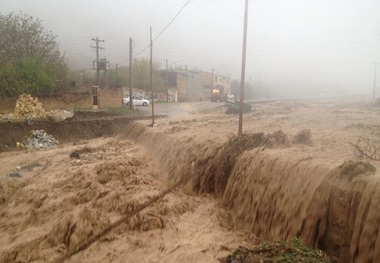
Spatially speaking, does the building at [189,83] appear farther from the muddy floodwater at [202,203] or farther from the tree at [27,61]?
the muddy floodwater at [202,203]

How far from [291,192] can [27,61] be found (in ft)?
98.3

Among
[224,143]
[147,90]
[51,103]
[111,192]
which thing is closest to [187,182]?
[224,143]

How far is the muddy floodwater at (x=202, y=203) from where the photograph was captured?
15.8 ft

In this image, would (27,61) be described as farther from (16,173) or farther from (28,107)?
(16,173)

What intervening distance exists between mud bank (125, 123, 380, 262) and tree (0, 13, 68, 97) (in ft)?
79.9

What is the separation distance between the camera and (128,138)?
18.8 metres

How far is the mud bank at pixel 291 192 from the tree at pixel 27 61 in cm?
2436

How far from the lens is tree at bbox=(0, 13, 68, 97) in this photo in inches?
1069

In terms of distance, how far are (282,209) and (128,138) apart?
1434cm

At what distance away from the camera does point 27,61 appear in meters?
28.5

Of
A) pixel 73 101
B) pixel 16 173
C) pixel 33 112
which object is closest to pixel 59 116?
pixel 33 112

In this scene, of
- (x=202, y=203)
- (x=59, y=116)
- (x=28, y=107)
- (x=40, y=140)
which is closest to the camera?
(x=202, y=203)

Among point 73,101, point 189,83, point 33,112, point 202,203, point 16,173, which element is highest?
point 189,83

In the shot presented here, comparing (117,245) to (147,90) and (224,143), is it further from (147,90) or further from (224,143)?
(147,90)
